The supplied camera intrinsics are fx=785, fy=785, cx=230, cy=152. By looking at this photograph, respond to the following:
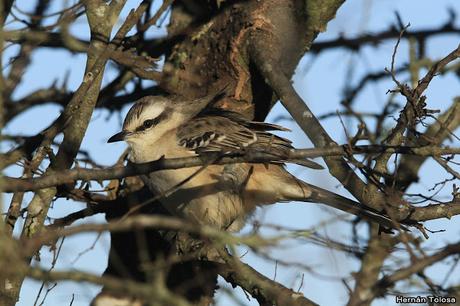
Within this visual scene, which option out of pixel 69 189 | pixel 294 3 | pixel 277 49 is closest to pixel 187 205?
pixel 69 189

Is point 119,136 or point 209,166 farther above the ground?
point 119,136

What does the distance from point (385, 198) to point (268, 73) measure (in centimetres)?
204

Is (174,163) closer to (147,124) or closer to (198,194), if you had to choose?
(198,194)

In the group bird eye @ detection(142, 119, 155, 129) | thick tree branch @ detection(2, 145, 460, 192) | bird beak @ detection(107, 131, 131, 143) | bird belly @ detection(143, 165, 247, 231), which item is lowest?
thick tree branch @ detection(2, 145, 460, 192)

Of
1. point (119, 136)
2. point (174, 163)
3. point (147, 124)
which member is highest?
point (147, 124)

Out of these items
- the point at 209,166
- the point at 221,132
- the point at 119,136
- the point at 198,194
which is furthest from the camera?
the point at 119,136

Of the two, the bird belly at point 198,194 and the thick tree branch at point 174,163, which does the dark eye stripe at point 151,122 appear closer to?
the bird belly at point 198,194

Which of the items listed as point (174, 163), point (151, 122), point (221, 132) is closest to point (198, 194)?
point (221, 132)

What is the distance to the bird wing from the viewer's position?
712cm

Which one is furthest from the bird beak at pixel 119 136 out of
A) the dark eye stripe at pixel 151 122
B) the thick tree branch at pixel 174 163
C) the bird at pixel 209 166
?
the thick tree branch at pixel 174 163

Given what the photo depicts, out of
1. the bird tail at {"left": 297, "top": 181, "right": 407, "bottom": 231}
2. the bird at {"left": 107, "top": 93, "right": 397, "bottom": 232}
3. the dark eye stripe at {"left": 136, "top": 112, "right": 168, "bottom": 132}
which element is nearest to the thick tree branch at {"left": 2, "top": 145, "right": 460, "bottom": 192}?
the bird tail at {"left": 297, "top": 181, "right": 407, "bottom": 231}

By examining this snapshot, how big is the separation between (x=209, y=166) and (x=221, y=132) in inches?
26.8

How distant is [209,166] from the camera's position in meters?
6.62

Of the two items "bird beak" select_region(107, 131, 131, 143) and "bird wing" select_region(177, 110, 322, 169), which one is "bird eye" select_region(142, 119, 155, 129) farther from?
"bird wing" select_region(177, 110, 322, 169)
